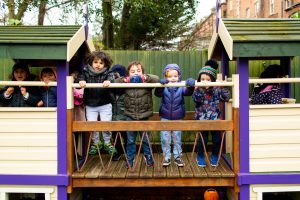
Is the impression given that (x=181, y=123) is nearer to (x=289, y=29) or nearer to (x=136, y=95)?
(x=136, y=95)

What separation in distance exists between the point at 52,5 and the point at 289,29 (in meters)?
12.7

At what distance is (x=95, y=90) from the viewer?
556 cm

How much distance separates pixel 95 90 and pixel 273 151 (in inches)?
103

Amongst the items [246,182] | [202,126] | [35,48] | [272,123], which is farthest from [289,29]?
[35,48]

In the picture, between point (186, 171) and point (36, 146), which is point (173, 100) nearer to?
point (186, 171)

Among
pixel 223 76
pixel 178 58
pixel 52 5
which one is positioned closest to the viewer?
pixel 223 76

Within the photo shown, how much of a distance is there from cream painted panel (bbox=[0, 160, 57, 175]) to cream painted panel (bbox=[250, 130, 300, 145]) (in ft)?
8.73

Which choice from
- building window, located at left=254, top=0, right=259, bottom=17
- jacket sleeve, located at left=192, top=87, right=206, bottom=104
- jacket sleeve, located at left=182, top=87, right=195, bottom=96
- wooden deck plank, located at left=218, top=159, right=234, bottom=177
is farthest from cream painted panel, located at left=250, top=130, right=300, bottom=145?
building window, located at left=254, top=0, right=259, bottom=17

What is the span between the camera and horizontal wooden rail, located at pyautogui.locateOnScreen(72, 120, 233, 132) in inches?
197

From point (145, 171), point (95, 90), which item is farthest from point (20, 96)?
point (145, 171)

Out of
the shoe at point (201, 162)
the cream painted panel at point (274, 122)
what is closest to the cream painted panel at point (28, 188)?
the shoe at point (201, 162)

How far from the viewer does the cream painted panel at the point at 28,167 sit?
197 inches

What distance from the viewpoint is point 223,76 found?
6.48 metres

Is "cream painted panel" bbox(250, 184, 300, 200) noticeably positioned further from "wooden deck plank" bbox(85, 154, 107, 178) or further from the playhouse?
the playhouse
